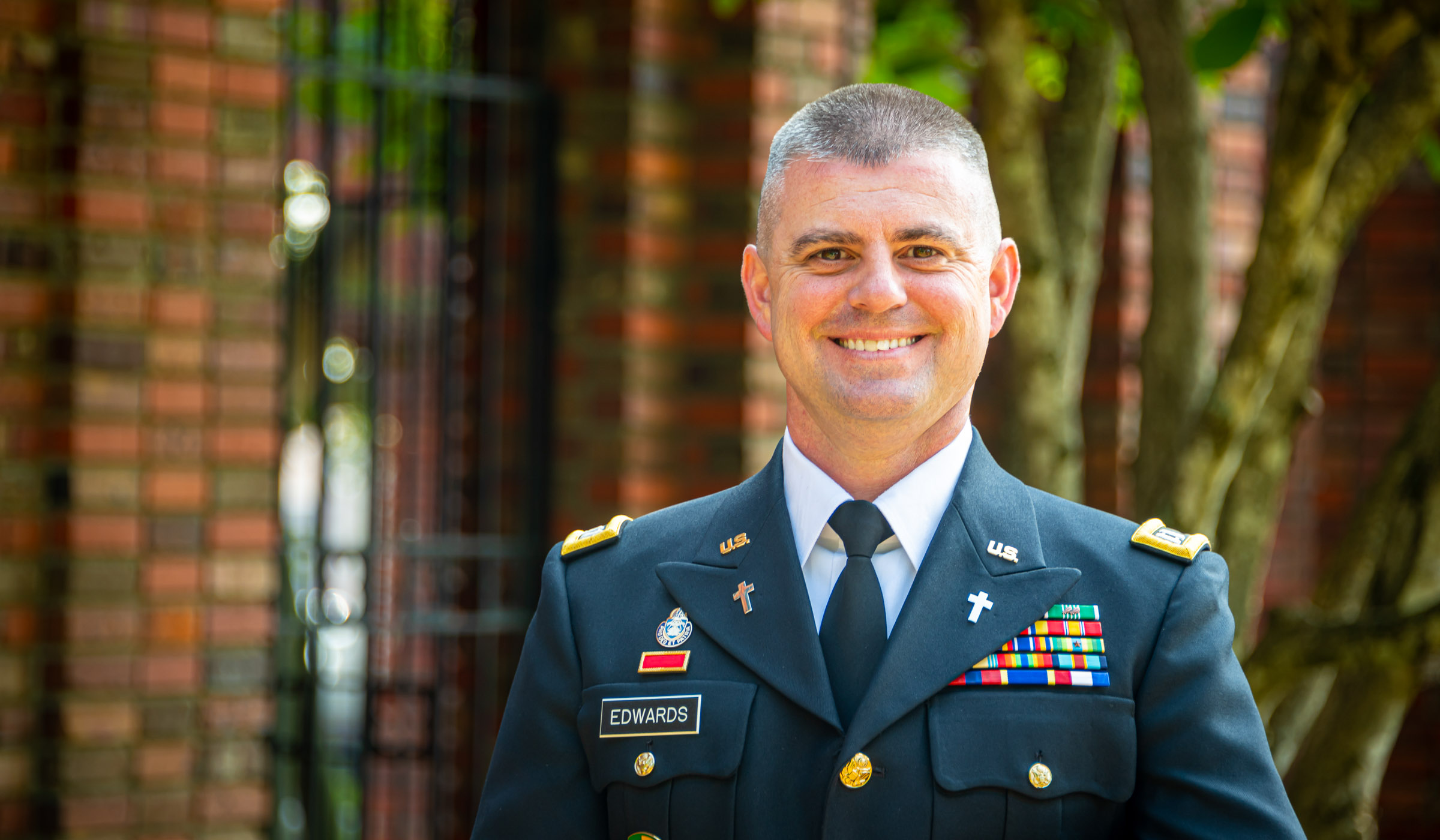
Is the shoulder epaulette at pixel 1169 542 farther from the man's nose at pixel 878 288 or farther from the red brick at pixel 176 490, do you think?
the red brick at pixel 176 490

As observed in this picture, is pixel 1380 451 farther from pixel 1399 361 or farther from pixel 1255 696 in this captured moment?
pixel 1255 696

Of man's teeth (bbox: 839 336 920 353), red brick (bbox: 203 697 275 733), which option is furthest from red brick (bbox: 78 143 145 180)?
man's teeth (bbox: 839 336 920 353)

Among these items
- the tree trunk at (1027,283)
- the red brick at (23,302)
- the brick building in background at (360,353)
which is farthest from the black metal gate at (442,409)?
the tree trunk at (1027,283)

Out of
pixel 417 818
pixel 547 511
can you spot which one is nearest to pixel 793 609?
pixel 547 511

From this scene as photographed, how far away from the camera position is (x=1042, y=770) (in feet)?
4.46

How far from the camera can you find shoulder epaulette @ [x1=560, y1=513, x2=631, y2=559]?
65.4 inches

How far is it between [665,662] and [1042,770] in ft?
1.32

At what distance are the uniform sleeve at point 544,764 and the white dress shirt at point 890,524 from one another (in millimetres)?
281

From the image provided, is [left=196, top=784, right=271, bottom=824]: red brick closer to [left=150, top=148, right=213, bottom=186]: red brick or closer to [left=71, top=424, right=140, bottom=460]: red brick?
[left=71, top=424, right=140, bottom=460]: red brick

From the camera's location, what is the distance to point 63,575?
316 centimetres

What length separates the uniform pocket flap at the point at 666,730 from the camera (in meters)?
1.43

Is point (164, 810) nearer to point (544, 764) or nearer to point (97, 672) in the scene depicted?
point (97, 672)

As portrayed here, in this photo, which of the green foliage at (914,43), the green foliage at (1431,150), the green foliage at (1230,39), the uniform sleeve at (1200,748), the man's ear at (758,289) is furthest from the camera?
the green foliage at (914,43)

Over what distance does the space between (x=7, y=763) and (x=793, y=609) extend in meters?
Answer: 2.38
